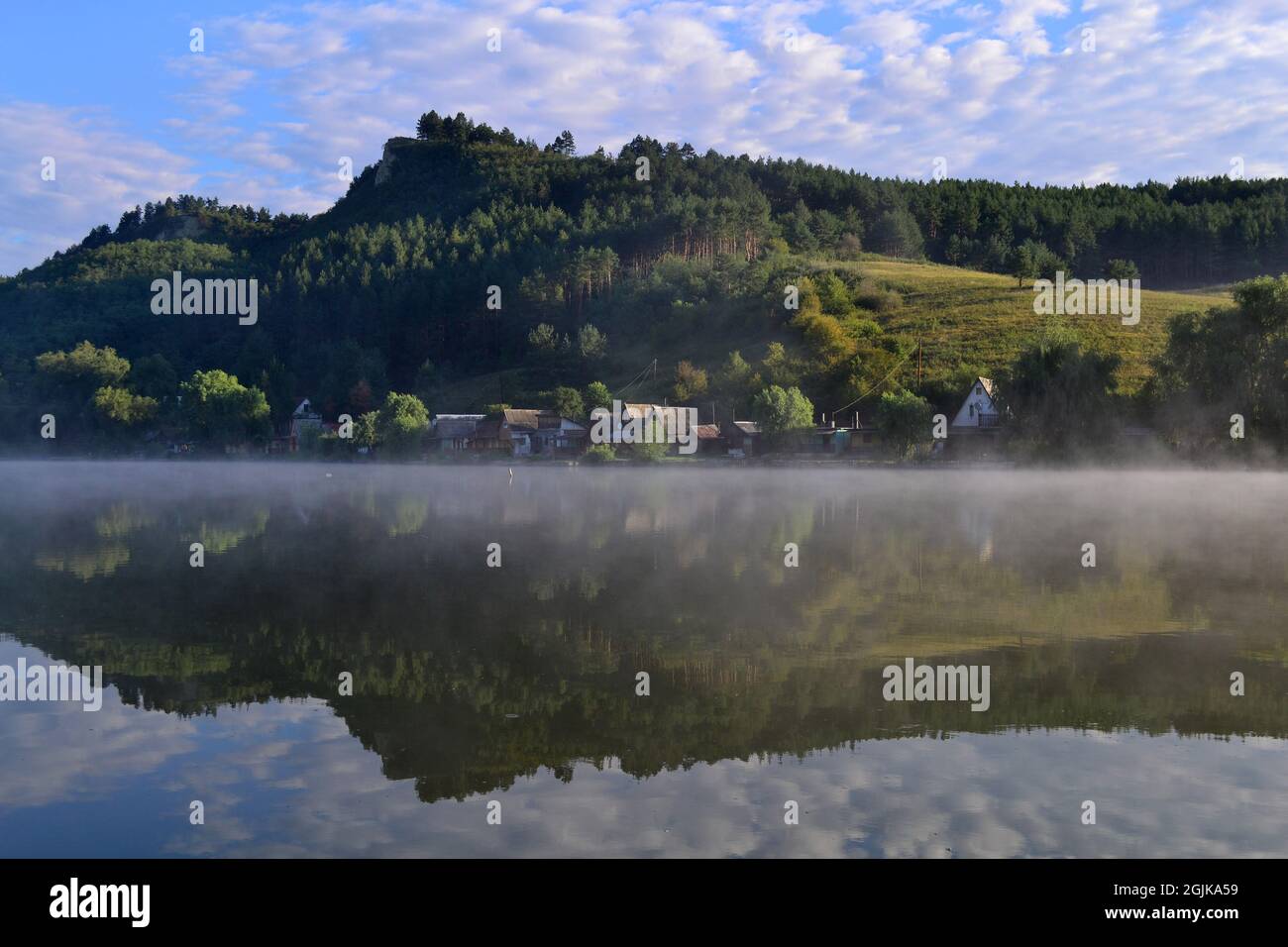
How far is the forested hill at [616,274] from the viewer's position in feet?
453

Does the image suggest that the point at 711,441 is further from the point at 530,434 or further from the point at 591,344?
the point at 591,344

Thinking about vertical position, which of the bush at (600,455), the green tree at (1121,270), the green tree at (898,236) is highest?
the green tree at (898,236)

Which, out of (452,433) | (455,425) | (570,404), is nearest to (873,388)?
(570,404)

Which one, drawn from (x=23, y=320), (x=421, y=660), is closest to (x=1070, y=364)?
(x=421, y=660)

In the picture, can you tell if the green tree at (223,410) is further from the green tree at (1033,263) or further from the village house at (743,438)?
the green tree at (1033,263)

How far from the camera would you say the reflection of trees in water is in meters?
12.1

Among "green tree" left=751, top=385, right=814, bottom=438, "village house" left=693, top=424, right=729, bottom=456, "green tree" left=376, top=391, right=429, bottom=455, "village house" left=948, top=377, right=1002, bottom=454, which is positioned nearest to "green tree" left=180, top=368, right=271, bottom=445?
"green tree" left=376, top=391, right=429, bottom=455

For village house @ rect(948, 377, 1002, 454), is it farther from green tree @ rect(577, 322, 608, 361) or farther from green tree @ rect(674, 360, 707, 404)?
green tree @ rect(577, 322, 608, 361)

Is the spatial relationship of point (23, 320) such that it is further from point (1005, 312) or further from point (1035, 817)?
point (1035, 817)

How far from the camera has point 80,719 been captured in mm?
12445

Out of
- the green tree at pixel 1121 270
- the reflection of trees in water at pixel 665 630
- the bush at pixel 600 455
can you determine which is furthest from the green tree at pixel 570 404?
the green tree at pixel 1121 270

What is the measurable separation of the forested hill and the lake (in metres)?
93.0

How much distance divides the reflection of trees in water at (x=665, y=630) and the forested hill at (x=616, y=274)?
9032cm
